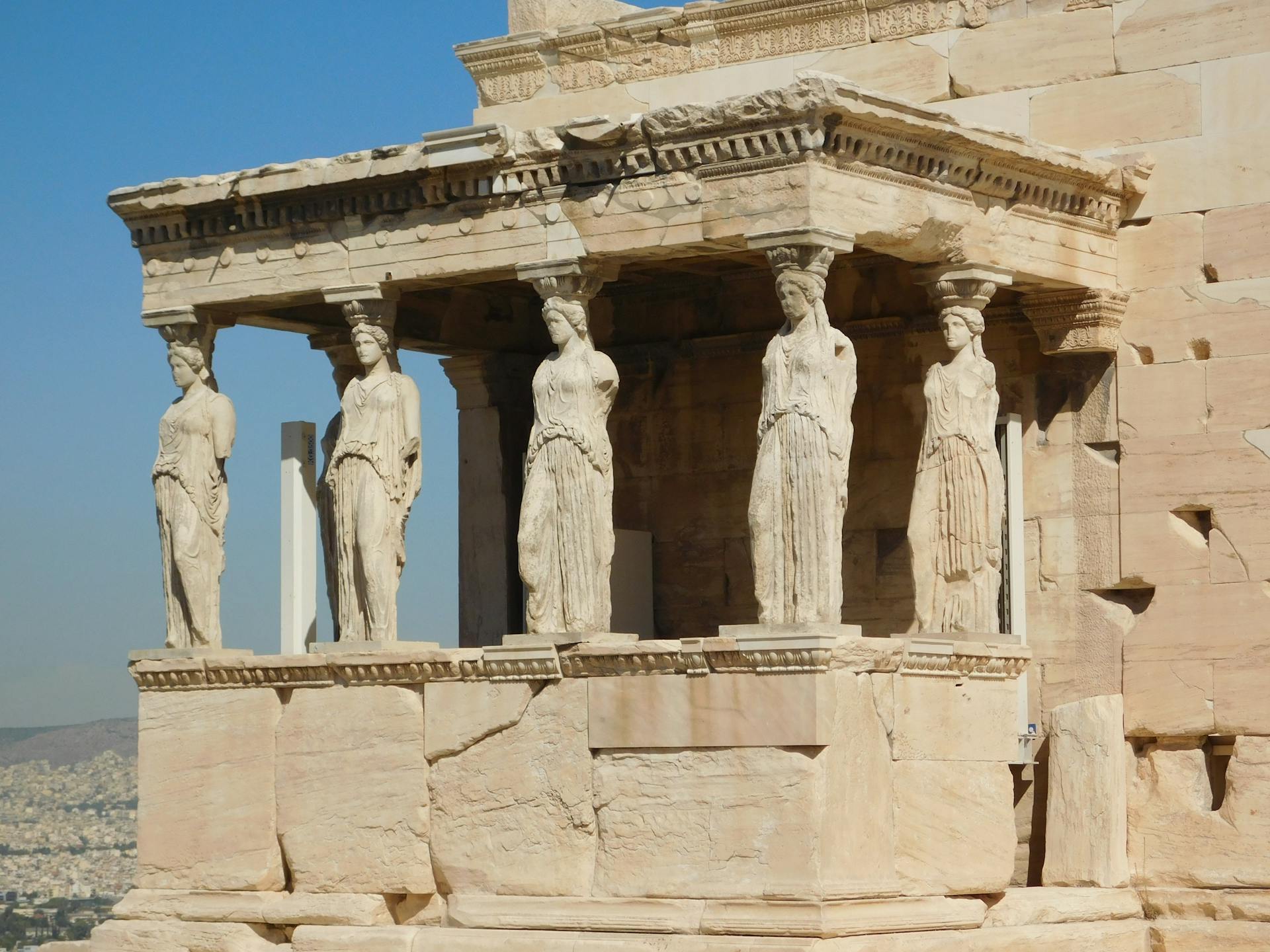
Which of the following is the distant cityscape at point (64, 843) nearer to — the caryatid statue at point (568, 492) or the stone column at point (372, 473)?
the stone column at point (372, 473)

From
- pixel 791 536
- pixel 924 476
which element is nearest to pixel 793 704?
pixel 791 536

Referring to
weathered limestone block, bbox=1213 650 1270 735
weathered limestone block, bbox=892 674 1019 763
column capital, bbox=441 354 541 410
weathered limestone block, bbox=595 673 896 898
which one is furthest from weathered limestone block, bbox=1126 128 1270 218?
column capital, bbox=441 354 541 410

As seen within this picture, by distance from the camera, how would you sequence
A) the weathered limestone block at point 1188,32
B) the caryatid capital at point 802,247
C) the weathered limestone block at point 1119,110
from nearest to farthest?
1. the caryatid capital at point 802,247
2. the weathered limestone block at point 1188,32
3. the weathered limestone block at point 1119,110

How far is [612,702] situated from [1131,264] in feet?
12.6

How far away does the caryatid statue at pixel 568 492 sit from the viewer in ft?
48.1

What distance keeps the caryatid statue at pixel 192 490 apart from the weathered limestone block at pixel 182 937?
4.92 feet

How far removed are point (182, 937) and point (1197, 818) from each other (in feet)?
17.6

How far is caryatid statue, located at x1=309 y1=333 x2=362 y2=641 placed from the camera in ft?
51.6

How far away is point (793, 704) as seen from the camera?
1384cm

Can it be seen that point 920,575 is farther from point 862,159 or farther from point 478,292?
point 478,292

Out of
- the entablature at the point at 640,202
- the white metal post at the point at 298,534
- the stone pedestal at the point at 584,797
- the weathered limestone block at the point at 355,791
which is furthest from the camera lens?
the white metal post at the point at 298,534

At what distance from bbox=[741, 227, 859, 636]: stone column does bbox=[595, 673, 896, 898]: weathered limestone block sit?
50 cm

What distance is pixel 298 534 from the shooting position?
1638 centimetres

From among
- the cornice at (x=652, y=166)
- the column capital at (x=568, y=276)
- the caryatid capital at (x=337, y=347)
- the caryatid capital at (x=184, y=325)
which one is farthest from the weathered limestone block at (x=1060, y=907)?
the caryatid capital at (x=184, y=325)
